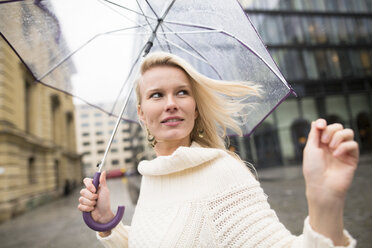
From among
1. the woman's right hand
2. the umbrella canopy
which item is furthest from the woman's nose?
the umbrella canopy

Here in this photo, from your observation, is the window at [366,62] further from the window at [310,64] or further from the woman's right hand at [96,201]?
the woman's right hand at [96,201]

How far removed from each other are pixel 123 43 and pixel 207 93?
1.30 meters

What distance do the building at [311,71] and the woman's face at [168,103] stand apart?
1964 cm

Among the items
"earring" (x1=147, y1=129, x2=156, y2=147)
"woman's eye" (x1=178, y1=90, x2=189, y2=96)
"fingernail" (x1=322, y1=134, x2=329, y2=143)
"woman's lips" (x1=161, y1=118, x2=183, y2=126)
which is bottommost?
"fingernail" (x1=322, y1=134, x2=329, y2=143)

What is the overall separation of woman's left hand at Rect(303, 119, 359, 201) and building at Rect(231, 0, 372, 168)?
795 inches

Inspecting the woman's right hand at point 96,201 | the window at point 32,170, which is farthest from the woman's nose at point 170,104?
the window at point 32,170

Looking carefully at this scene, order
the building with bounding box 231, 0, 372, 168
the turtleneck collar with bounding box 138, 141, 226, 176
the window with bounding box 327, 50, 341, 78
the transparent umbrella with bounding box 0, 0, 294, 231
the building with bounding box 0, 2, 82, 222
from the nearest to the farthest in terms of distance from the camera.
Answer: the turtleneck collar with bounding box 138, 141, 226, 176, the transparent umbrella with bounding box 0, 0, 294, 231, the building with bounding box 0, 2, 82, 222, the building with bounding box 231, 0, 372, 168, the window with bounding box 327, 50, 341, 78

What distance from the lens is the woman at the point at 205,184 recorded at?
34.4 inches

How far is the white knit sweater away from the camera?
3.83 ft

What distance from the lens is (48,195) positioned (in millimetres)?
16250

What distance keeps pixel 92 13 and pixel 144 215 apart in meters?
1.79

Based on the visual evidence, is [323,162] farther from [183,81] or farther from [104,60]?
[104,60]

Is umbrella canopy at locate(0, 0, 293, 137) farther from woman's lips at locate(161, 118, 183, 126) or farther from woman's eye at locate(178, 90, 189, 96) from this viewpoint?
woman's lips at locate(161, 118, 183, 126)

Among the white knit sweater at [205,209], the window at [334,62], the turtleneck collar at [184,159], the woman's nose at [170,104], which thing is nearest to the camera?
the white knit sweater at [205,209]
